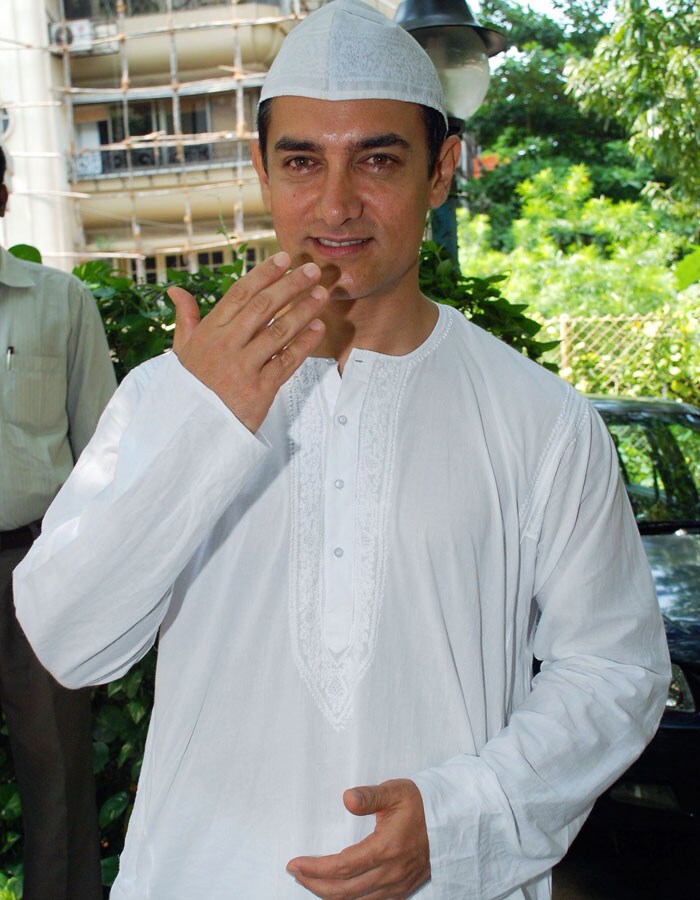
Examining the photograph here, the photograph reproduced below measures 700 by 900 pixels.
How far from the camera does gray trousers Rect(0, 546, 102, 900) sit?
302cm

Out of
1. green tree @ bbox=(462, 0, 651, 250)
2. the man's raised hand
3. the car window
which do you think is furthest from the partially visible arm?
green tree @ bbox=(462, 0, 651, 250)

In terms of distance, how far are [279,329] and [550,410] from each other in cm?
56

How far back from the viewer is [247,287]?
1308mm

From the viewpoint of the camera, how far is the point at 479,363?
5.73 feet

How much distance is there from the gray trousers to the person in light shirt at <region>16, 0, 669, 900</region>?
4.95ft

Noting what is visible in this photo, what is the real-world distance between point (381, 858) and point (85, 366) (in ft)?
7.31

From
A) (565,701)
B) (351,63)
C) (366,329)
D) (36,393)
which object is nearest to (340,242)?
(366,329)

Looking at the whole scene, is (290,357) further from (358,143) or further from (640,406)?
(640,406)

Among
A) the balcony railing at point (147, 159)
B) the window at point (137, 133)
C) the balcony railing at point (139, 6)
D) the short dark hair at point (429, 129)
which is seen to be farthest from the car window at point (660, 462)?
the balcony railing at point (139, 6)

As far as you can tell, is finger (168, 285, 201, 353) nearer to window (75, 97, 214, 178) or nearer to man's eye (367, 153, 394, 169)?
man's eye (367, 153, 394, 169)

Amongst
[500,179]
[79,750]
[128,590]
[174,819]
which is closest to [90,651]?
[128,590]

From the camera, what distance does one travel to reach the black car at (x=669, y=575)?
3568 mm

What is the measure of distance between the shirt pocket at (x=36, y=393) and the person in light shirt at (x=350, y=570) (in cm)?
156

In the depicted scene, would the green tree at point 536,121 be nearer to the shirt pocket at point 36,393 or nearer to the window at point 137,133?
the window at point 137,133
